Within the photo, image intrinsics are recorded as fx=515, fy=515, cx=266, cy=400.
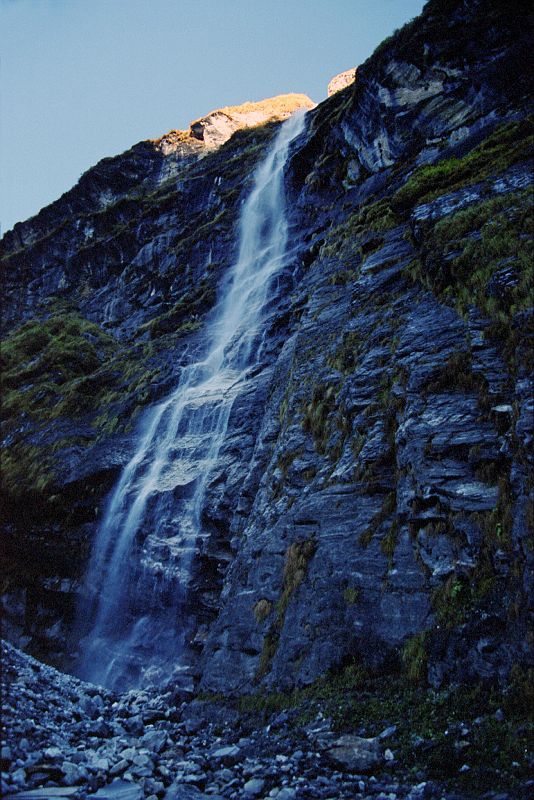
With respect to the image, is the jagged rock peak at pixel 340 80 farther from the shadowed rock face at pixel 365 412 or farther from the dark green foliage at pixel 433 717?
the dark green foliage at pixel 433 717

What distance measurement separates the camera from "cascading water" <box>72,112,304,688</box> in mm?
16562

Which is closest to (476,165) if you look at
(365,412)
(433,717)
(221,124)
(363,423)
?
(365,412)

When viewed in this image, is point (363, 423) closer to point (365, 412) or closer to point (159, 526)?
point (365, 412)

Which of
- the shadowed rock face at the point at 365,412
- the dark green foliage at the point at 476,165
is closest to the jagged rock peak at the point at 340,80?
the shadowed rock face at the point at 365,412

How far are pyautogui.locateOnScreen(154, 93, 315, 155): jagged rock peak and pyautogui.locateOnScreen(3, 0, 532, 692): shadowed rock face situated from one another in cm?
2838

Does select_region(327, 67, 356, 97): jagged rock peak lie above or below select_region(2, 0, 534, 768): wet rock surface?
above

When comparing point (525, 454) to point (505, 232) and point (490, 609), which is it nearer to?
point (490, 609)

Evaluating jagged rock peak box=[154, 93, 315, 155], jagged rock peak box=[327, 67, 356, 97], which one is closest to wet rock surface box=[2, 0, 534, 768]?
jagged rock peak box=[154, 93, 315, 155]

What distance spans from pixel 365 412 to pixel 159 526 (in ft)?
33.5

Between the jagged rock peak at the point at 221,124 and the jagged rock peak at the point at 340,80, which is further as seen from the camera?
the jagged rock peak at the point at 340,80

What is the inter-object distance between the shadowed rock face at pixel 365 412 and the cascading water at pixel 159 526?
850mm

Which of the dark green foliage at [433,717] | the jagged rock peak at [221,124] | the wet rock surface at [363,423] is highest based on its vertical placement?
the jagged rock peak at [221,124]

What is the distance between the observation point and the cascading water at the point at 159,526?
16.6m

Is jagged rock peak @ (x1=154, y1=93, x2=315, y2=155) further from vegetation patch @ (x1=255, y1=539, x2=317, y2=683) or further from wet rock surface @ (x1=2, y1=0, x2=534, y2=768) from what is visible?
vegetation patch @ (x1=255, y1=539, x2=317, y2=683)
